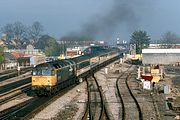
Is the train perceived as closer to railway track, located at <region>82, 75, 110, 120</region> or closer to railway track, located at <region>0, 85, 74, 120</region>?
railway track, located at <region>0, 85, 74, 120</region>

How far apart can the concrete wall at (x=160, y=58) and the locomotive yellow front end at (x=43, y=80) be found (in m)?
56.2

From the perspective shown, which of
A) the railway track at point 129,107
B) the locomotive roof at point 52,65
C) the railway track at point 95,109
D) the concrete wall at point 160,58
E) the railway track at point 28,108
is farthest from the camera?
the concrete wall at point 160,58

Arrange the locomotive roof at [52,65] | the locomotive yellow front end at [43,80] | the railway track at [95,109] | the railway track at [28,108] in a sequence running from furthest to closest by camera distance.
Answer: the locomotive roof at [52,65]
the locomotive yellow front end at [43,80]
the railway track at [28,108]
the railway track at [95,109]

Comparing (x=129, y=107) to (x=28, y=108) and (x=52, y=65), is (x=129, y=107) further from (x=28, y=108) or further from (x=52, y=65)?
(x=52, y=65)

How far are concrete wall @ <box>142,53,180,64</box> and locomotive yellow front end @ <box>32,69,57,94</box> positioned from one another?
5621 centimetres

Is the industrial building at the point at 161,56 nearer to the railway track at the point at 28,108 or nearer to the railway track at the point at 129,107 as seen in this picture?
the railway track at the point at 129,107

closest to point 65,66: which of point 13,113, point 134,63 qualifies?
point 13,113

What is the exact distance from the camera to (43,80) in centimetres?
3167

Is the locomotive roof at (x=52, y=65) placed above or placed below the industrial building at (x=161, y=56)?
above

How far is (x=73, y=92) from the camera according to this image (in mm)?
35969

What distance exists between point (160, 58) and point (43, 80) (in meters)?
60.8

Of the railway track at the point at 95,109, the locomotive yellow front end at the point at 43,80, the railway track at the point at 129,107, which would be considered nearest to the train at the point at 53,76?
the locomotive yellow front end at the point at 43,80

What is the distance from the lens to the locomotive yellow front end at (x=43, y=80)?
1244 inches

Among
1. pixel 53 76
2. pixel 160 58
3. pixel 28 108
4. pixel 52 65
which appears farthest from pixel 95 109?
pixel 160 58
